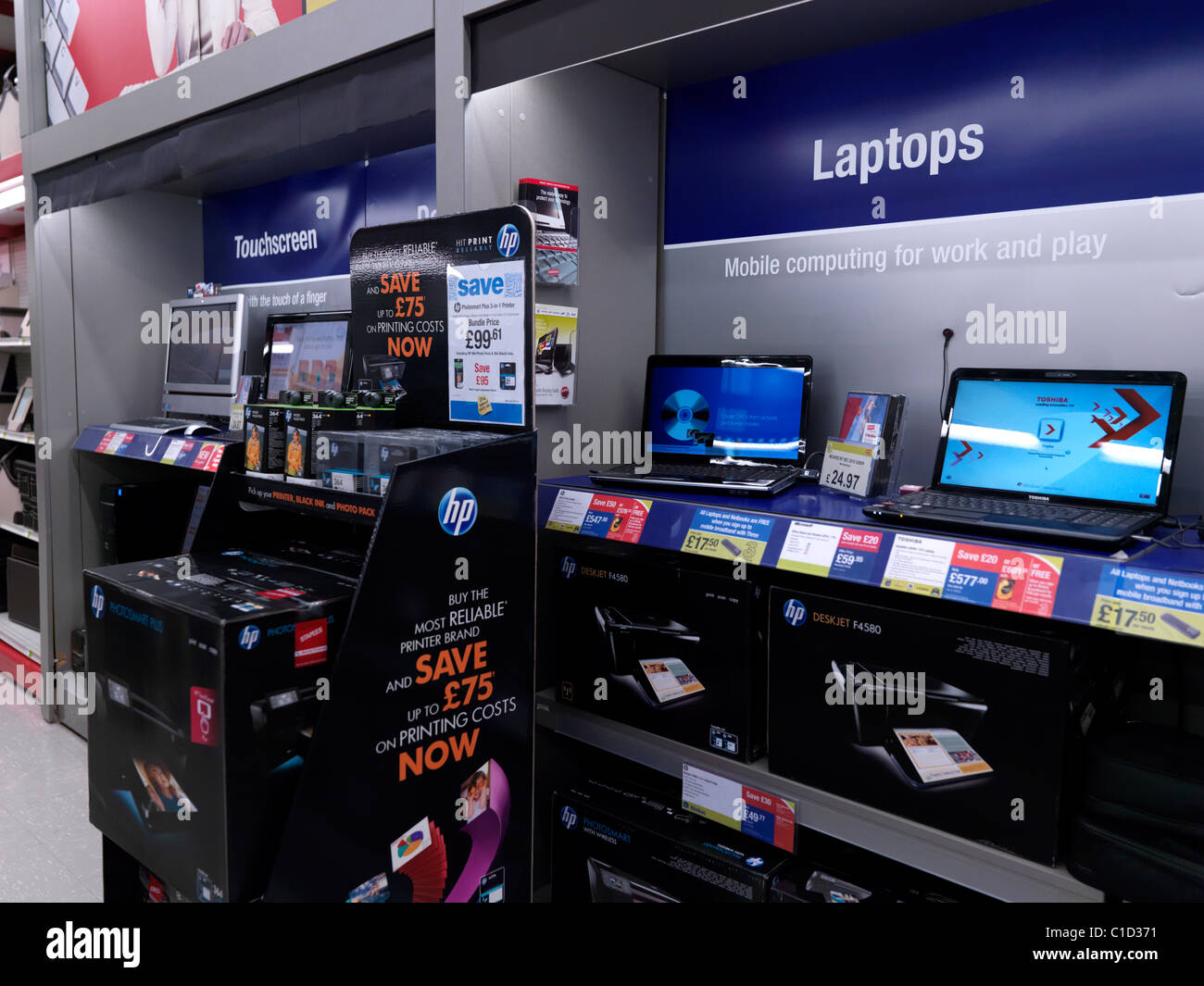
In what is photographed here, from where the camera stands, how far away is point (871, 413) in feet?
5.93

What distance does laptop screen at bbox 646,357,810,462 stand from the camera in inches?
79.4

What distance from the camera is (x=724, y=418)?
2.10 meters

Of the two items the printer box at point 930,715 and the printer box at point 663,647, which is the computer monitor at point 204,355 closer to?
the printer box at point 663,647

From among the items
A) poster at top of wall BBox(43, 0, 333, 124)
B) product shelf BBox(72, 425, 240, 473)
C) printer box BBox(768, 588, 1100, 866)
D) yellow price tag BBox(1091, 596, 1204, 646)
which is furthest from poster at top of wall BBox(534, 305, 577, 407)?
poster at top of wall BBox(43, 0, 333, 124)

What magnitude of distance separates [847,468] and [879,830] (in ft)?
2.26

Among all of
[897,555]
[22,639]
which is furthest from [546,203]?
[22,639]

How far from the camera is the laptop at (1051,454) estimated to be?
1.44 m

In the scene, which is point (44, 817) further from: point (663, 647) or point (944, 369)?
point (944, 369)

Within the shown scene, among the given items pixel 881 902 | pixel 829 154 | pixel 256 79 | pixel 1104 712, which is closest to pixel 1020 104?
pixel 829 154

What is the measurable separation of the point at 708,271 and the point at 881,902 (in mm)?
1519

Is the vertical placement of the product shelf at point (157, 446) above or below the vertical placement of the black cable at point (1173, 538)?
above

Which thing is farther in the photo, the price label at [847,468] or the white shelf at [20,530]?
the white shelf at [20,530]

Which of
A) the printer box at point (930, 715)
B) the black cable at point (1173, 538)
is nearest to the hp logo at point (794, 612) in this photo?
the printer box at point (930, 715)

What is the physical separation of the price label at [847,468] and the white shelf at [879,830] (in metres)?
0.57
